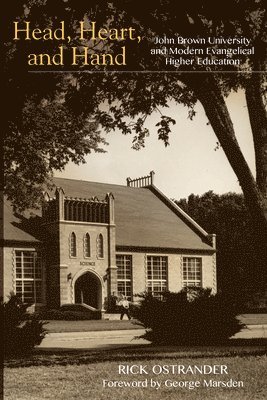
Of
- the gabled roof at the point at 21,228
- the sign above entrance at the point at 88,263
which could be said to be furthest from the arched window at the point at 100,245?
the gabled roof at the point at 21,228

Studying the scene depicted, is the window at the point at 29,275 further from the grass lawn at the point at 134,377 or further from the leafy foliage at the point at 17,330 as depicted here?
the grass lawn at the point at 134,377

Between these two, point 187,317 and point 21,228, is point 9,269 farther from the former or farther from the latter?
point 187,317

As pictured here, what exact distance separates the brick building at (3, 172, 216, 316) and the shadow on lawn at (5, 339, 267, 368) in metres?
25.9

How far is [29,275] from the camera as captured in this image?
42344 mm

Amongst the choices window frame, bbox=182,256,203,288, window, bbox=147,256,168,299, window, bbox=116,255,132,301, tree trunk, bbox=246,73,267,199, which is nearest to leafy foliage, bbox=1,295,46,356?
tree trunk, bbox=246,73,267,199

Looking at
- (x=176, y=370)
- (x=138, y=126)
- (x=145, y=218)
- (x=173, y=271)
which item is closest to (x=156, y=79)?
(x=138, y=126)

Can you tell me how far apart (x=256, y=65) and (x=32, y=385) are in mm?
6890

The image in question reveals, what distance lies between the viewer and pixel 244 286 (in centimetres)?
5281

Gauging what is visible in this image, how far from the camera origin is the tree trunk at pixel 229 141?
1228cm

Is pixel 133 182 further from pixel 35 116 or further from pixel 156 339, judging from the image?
pixel 156 339

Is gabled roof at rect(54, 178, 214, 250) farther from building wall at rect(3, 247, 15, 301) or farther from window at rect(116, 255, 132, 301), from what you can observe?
building wall at rect(3, 247, 15, 301)

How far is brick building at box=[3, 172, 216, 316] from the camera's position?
4200cm

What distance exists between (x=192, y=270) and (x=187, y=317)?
34.1 metres

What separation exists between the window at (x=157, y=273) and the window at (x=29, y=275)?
8.50 m
